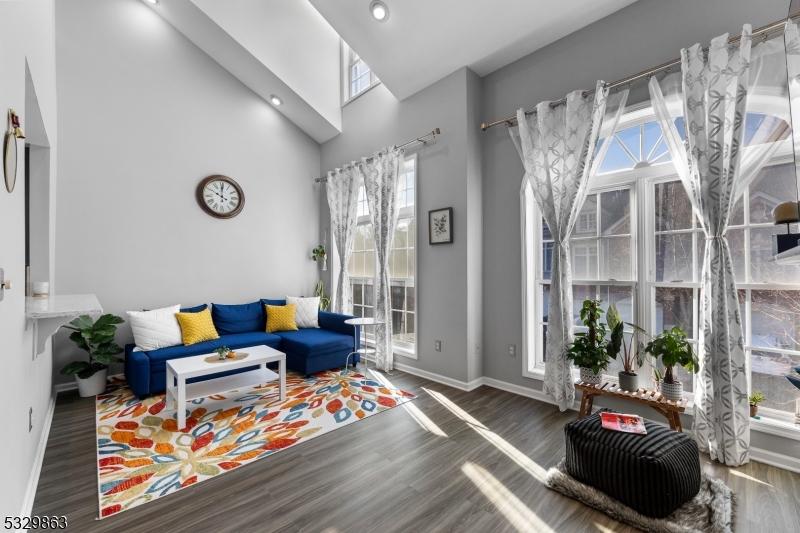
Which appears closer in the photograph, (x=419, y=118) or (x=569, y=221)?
(x=569, y=221)

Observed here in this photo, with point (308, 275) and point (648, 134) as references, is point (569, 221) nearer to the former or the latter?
point (648, 134)

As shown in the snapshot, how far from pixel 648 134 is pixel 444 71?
2.02 m

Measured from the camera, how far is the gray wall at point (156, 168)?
3.84 meters

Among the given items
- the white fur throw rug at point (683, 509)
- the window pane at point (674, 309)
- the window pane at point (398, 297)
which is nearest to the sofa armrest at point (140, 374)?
the window pane at point (398, 297)

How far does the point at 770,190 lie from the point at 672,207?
1.74 feet

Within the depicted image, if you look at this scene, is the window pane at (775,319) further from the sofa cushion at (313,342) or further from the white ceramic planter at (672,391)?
the sofa cushion at (313,342)

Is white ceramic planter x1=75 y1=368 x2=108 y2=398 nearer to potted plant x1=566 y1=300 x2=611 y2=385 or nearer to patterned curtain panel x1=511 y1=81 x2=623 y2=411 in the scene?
patterned curtain panel x1=511 y1=81 x2=623 y2=411

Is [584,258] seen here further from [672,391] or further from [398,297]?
[398,297]

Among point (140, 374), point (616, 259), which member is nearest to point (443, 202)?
point (616, 259)

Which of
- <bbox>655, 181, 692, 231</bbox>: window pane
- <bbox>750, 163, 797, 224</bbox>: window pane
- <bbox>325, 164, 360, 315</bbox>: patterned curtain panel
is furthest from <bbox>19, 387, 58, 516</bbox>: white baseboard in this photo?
<bbox>750, 163, 797, 224</bbox>: window pane

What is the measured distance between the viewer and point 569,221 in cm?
310

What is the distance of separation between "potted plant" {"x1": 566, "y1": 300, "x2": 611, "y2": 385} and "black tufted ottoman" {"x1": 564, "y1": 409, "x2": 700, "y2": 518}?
747mm

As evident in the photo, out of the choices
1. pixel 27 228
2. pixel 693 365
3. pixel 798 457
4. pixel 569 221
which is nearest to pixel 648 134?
pixel 569 221

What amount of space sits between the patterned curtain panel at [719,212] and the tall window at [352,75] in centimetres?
376
